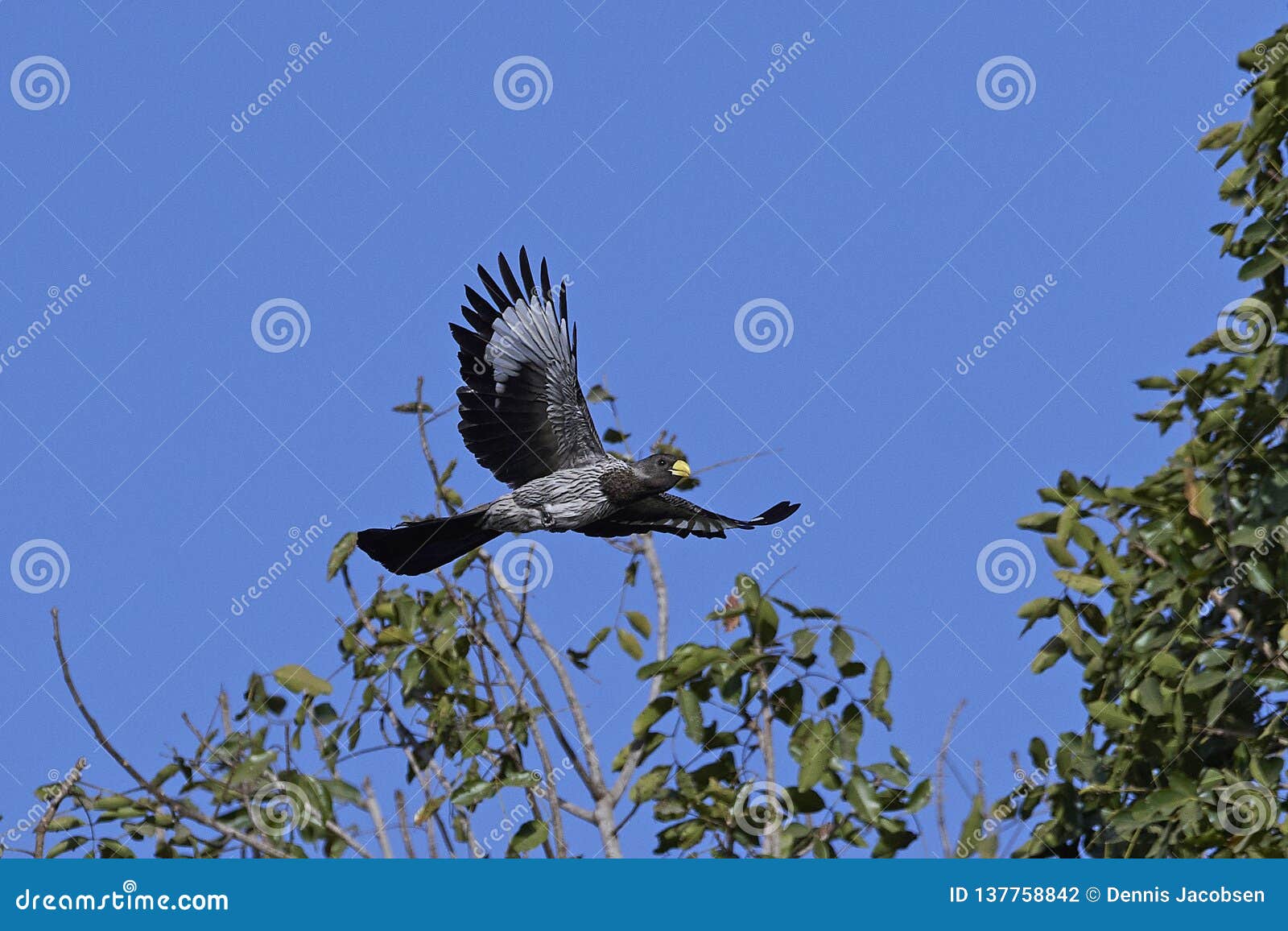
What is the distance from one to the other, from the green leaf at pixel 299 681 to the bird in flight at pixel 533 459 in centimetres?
53

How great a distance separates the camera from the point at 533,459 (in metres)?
5.95

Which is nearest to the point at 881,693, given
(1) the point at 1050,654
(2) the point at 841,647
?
(2) the point at 841,647

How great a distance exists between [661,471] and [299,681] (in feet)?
4.61

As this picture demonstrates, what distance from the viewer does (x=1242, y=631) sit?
518 centimetres

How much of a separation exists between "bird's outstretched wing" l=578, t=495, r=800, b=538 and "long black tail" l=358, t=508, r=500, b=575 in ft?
1.22

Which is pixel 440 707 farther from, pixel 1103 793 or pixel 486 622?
pixel 1103 793

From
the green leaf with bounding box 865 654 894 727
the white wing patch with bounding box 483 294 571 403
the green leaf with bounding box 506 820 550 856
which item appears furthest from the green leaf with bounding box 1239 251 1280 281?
the green leaf with bounding box 506 820 550 856

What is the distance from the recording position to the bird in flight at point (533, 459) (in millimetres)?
5551

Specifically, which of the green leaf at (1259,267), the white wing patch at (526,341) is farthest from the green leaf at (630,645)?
the green leaf at (1259,267)

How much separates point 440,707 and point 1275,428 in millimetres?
2865

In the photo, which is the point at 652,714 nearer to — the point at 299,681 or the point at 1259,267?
the point at 299,681

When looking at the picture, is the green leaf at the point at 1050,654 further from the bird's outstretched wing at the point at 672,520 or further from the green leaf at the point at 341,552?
the green leaf at the point at 341,552

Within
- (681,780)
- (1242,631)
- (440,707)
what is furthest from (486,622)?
(1242,631)

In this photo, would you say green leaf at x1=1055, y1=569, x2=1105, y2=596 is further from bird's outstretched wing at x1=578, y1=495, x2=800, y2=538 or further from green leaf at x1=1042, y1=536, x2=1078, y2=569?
bird's outstretched wing at x1=578, y1=495, x2=800, y2=538
